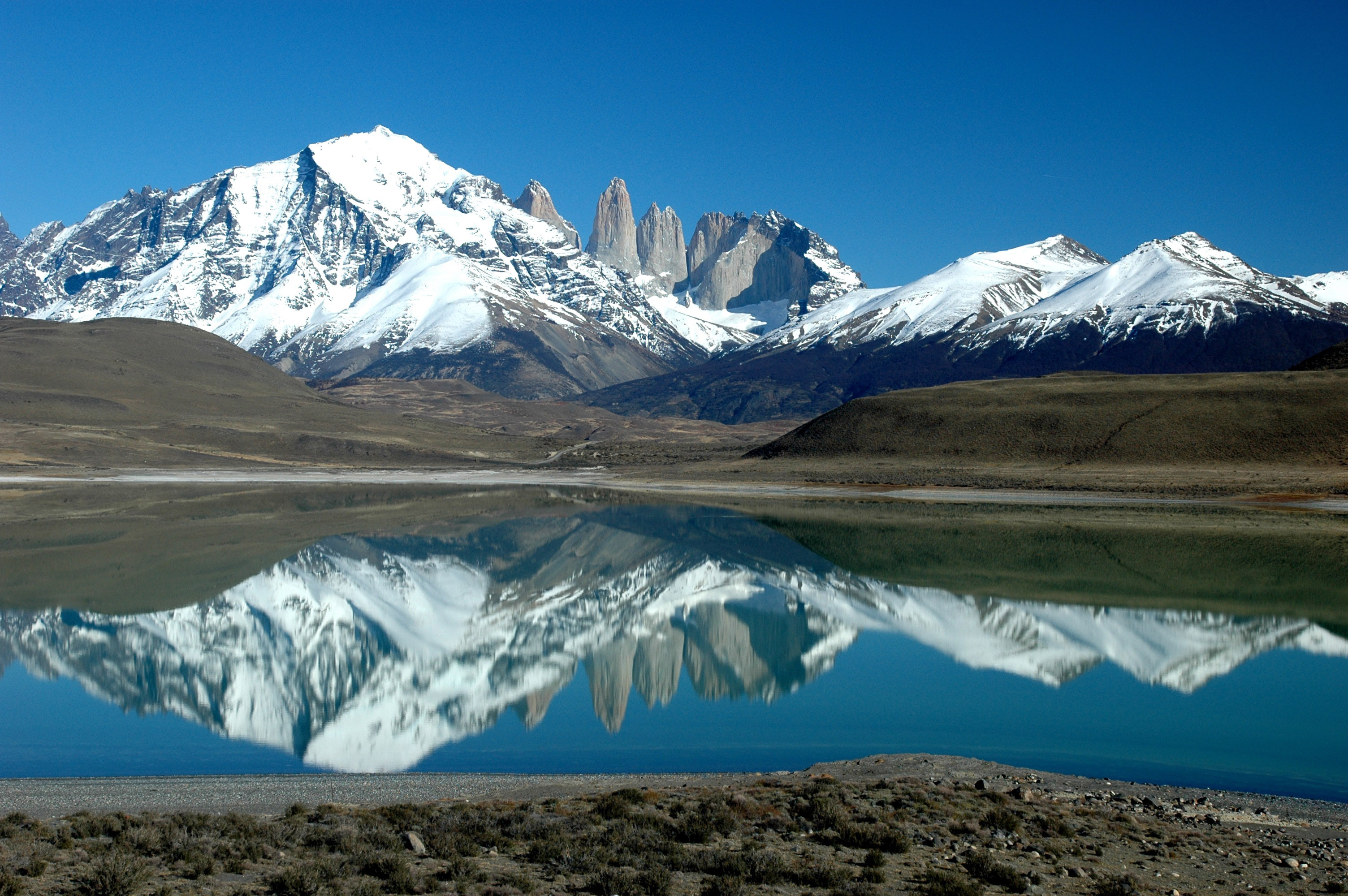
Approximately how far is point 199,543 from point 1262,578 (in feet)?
171

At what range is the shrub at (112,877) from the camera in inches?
432

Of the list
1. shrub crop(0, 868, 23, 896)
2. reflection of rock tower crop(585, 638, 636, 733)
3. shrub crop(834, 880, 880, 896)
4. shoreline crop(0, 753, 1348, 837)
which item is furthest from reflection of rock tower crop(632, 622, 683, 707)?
shrub crop(0, 868, 23, 896)

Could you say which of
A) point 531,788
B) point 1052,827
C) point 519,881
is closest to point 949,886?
point 1052,827

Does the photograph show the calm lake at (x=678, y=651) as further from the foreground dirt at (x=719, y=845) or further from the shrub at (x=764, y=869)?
the shrub at (x=764, y=869)

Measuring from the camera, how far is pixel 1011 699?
25.1 m

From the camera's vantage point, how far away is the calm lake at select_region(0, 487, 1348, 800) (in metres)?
20.8

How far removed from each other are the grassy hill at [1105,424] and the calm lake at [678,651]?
124ft

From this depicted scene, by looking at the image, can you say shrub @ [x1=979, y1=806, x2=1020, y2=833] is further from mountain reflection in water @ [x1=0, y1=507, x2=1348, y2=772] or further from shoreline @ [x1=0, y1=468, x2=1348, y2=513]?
shoreline @ [x1=0, y1=468, x2=1348, y2=513]

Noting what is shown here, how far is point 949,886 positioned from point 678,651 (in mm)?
20090

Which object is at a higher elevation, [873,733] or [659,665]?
[659,665]

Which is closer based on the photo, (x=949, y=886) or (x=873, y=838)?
(x=949, y=886)

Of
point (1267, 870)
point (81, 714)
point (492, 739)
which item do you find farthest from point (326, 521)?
point (1267, 870)

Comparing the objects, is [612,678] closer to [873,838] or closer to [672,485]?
[873,838]

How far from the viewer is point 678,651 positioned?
31.4 meters
